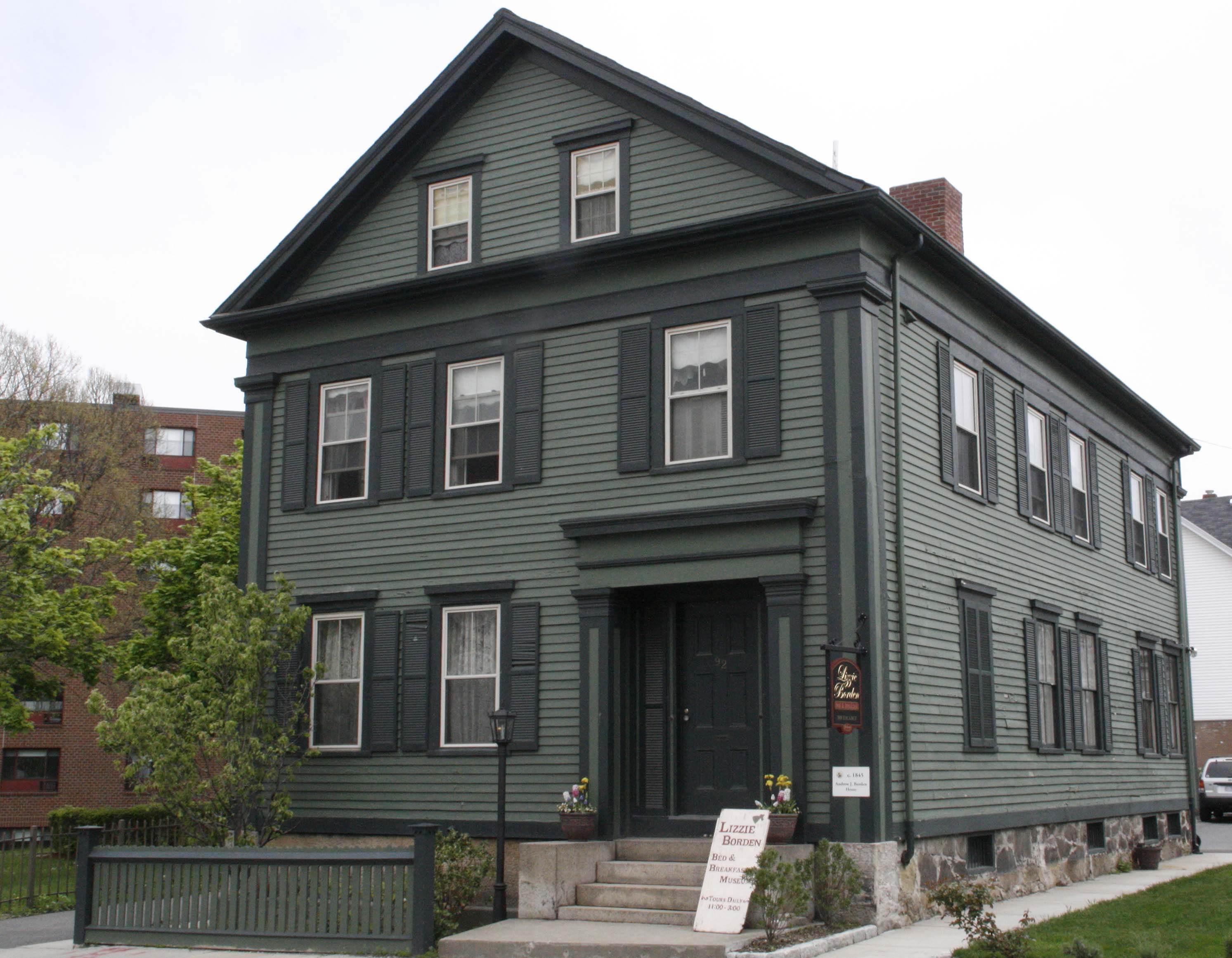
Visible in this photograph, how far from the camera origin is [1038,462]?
1939 centimetres

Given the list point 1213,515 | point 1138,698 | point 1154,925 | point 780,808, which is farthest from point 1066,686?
point 1213,515

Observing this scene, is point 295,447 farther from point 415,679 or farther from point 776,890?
point 776,890

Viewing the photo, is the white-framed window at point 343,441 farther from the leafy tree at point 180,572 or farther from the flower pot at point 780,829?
the leafy tree at point 180,572

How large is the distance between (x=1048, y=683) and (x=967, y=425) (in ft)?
12.8

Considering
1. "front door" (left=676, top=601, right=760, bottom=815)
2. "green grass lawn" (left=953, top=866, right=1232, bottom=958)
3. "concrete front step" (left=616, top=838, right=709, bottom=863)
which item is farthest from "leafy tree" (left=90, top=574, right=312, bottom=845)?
"green grass lawn" (left=953, top=866, right=1232, bottom=958)

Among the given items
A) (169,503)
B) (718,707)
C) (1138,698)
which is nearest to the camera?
(718,707)

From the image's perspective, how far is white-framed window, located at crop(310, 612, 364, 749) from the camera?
1725 cm

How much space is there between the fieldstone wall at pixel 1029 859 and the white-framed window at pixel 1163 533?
474 centimetres

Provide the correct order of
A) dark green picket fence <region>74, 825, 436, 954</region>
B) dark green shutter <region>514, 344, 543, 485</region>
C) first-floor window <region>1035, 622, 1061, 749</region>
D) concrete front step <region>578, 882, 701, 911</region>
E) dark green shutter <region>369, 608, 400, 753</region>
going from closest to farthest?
dark green picket fence <region>74, 825, 436, 954</region> < concrete front step <region>578, 882, 701, 911</region> < dark green shutter <region>514, 344, 543, 485</region> < dark green shutter <region>369, 608, 400, 753</region> < first-floor window <region>1035, 622, 1061, 749</region>

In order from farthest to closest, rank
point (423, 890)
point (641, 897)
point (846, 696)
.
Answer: point (641, 897) → point (846, 696) → point (423, 890)

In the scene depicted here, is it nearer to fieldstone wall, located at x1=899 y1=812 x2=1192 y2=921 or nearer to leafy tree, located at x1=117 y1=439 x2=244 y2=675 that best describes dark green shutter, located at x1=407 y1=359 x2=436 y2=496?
fieldstone wall, located at x1=899 y1=812 x2=1192 y2=921

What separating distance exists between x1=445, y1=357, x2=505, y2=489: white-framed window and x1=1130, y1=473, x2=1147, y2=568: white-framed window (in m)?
11.9

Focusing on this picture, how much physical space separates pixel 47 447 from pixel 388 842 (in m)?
26.9

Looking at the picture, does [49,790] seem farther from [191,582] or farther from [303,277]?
[303,277]
